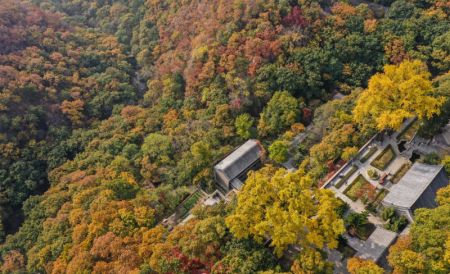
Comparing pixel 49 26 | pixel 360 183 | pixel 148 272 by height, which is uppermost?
pixel 49 26

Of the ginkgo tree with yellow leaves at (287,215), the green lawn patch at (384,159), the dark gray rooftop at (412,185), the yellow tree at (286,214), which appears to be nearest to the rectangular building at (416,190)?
the dark gray rooftop at (412,185)

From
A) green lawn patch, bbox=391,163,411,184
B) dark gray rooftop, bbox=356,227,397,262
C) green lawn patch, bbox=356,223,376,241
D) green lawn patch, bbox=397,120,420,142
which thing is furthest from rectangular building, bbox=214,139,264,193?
green lawn patch, bbox=397,120,420,142

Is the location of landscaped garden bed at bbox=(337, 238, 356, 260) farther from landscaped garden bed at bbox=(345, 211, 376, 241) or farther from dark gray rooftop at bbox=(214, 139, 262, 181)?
dark gray rooftop at bbox=(214, 139, 262, 181)

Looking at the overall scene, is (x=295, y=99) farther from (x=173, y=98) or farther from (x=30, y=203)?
(x=30, y=203)

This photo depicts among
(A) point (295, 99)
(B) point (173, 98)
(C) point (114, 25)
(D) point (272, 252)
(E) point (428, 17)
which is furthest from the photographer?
(C) point (114, 25)

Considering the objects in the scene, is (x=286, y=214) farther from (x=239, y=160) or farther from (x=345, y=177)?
(x=239, y=160)

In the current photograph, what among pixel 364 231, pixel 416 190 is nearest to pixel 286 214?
pixel 364 231

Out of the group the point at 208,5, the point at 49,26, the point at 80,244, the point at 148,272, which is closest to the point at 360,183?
the point at 148,272
